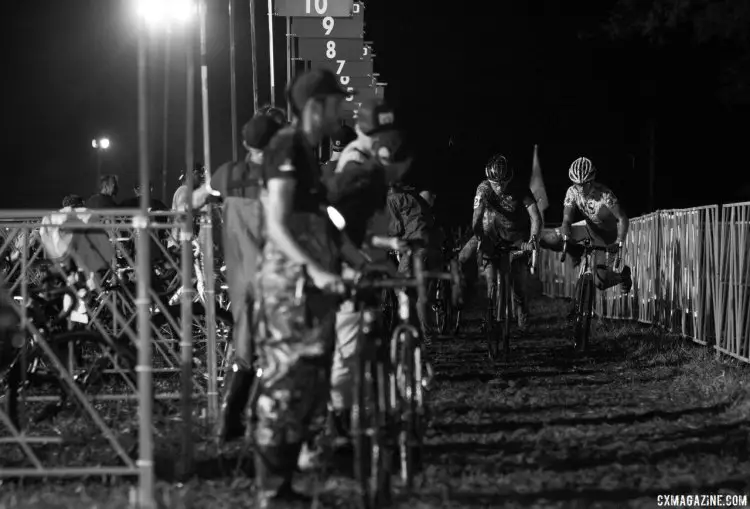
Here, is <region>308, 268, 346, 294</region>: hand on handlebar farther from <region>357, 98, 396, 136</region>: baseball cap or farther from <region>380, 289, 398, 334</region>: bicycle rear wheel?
<region>380, 289, 398, 334</region>: bicycle rear wheel

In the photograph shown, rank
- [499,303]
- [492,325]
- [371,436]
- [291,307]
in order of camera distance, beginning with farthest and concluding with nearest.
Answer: [492,325], [499,303], [371,436], [291,307]

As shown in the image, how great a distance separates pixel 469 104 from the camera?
68938 mm

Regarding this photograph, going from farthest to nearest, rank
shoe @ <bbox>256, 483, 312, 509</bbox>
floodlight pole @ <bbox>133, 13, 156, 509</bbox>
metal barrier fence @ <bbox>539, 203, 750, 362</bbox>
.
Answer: metal barrier fence @ <bbox>539, 203, 750, 362</bbox>
shoe @ <bbox>256, 483, 312, 509</bbox>
floodlight pole @ <bbox>133, 13, 156, 509</bbox>

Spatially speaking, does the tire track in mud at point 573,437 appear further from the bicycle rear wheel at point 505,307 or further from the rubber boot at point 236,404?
the rubber boot at point 236,404

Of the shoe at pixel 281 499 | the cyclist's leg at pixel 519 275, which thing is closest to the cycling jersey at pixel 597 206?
the cyclist's leg at pixel 519 275

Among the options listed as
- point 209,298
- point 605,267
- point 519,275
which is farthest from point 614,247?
point 209,298

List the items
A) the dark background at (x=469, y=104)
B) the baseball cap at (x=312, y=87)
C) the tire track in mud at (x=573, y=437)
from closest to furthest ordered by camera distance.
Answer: the baseball cap at (x=312, y=87) < the tire track in mud at (x=573, y=437) < the dark background at (x=469, y=104)

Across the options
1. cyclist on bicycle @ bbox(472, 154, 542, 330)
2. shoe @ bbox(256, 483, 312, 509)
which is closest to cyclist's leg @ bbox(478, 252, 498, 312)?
cyclist on bicycle @ bbox(472, 154, 542, 330)

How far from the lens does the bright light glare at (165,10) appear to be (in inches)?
286

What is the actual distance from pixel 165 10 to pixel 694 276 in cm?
725

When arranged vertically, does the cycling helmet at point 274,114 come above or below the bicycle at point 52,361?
above

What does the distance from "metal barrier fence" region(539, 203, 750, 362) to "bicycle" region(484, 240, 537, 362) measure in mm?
2012

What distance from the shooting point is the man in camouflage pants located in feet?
21.0

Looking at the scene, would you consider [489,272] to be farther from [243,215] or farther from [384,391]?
[384,391]
